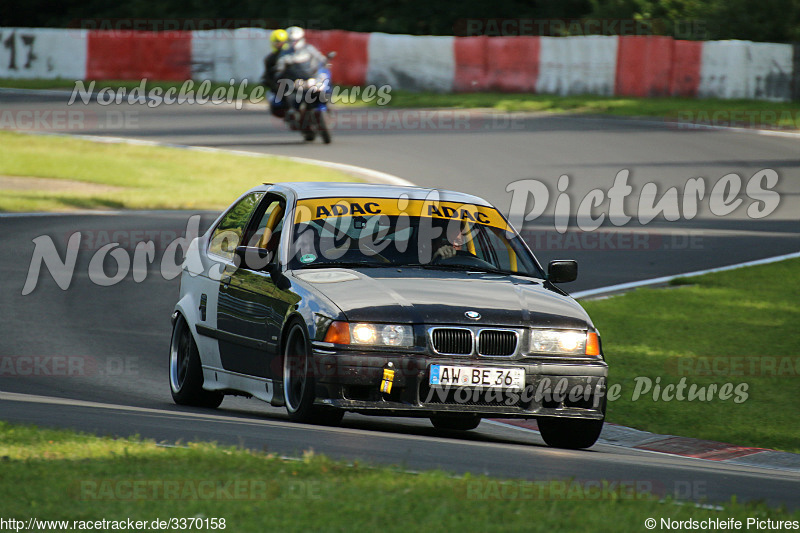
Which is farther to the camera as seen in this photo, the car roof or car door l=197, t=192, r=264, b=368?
car door l=197, t=192, r=264, b=368

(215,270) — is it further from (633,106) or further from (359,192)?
→ (633,106)

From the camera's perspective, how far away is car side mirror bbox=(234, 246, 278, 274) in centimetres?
891

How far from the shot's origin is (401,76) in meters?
39.0

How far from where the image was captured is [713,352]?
12.1 meters

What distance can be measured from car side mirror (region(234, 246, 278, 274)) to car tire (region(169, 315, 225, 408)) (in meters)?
1.11

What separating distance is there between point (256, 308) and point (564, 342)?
6.58 feet

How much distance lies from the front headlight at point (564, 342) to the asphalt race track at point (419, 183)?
575 millimetres

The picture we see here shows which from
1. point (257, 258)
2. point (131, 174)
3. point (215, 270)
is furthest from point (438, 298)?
point (131, 174)

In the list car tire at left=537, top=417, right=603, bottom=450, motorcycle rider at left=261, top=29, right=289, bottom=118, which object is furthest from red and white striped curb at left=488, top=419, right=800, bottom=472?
motorcycle rider at left=261, top=29, right=289, bottom=118

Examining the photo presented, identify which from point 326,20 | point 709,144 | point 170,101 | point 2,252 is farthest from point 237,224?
point 326,20

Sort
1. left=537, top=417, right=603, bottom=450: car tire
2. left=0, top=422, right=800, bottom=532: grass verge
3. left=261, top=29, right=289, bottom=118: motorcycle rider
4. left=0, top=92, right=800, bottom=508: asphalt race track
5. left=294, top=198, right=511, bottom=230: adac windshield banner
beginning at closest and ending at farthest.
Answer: left=0, top=422, right=800, bottom=532: grass verge < left=0, top=92, right=800, bottom=508: asphalt race track < left=537, top=417, right=603, bottom=450: car tire < left=294, top=198, right=511, bottom=230: adac windshield banner < left=261, top=29, right=289, bottom=118: motorcycle rider

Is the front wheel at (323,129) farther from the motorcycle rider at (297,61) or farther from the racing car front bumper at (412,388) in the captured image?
the racing car front bumper at (412,388)

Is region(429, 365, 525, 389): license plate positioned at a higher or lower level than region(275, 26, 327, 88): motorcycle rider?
lower

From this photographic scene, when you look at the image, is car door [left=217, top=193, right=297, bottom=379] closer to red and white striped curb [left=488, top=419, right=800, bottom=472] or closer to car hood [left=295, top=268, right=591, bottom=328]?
car hood [left=295, top=268, right=591, bottom=328]
